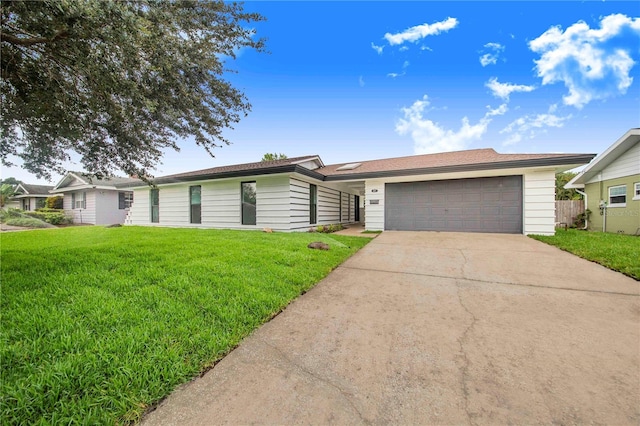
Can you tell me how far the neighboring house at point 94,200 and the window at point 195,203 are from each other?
778 centimetres

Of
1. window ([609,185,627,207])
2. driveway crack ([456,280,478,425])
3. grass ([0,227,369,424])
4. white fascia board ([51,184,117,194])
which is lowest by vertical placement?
driveway crack ([456,280,478,425])

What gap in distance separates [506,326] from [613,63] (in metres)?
12.4

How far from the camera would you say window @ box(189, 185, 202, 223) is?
35.0 ft

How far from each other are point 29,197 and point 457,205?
3288cm

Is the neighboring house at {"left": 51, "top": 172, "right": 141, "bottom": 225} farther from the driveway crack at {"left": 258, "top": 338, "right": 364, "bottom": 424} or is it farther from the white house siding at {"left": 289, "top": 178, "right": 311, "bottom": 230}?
the driveway crack at {"left": 258, "top": 338, "right": 364, "bottom": 424}

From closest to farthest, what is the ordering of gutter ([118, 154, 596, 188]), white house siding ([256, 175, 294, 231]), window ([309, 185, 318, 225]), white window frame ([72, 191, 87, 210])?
gutter ([118, 154, 596, 188]) < white house siding ([256, 175, 294, 231]) < window ([309, 185, 318, 225]) < white window frame ([72, 191, 87, 210])

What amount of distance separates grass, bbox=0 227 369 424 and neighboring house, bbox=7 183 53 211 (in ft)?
82.7

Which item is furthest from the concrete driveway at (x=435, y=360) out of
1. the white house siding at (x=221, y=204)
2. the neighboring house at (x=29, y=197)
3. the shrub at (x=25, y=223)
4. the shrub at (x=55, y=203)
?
the neighboring house at (x=29, y=197)

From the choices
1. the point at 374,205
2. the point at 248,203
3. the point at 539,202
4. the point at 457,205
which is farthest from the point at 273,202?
the point at 539,202

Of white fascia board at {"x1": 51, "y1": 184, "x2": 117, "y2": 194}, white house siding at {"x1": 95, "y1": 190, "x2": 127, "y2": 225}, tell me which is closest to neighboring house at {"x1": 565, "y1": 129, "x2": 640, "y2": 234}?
white fascia board at {"x1": 51, "y1": 184, "x2": 117, "y2": 194}

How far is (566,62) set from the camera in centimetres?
854

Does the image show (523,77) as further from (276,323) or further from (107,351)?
(107,351)

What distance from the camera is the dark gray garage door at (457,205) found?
27.4 ft

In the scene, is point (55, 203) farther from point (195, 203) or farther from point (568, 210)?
point (568, 210)
